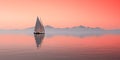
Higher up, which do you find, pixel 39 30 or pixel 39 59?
pixel 39 30

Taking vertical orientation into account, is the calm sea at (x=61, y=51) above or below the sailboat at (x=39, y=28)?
below

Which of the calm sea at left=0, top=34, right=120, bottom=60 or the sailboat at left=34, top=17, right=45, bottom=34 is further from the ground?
the sailboat at left=34, top=17, right=45, bottom=34

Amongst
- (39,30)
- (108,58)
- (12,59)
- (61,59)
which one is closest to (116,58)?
(108,58)

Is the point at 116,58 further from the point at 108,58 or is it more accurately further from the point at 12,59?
the point at 12,59

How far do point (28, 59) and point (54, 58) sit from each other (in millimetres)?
2567

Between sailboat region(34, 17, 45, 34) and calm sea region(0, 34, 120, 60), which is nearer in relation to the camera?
calm sea region(0, 34, 120, 60)

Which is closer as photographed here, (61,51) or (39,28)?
(61,51)

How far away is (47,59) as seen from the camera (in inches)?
1176

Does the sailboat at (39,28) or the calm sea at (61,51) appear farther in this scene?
the sailboat at (39,28)

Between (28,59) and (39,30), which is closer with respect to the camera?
(28,59)

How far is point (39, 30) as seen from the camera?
126 m

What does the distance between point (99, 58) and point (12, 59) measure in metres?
8.25

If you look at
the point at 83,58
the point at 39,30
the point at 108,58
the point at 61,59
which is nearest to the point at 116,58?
the point at 108,58

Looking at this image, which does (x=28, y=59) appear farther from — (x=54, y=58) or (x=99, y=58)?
(x=99, y=58)
